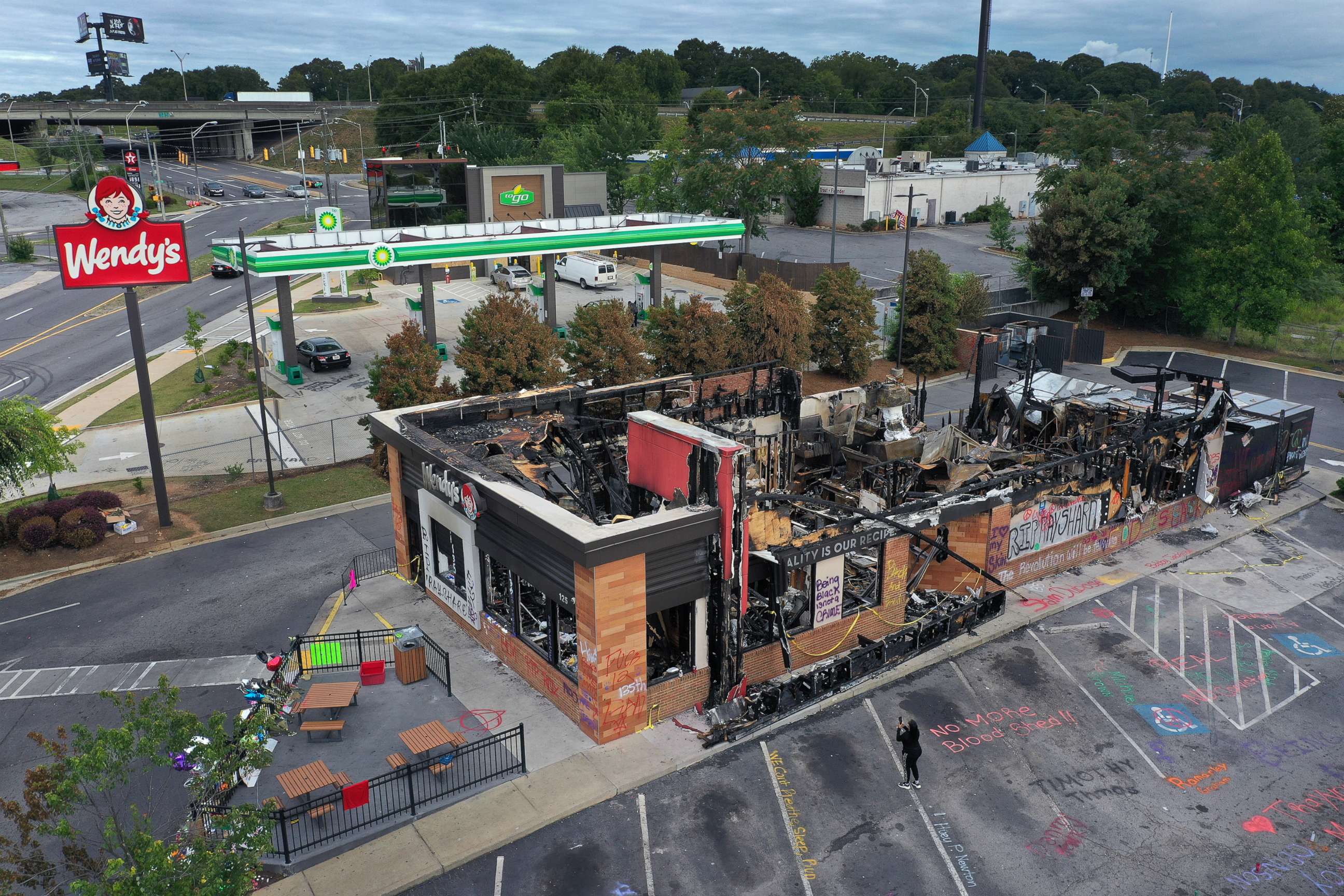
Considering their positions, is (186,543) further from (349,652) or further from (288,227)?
(288,227)

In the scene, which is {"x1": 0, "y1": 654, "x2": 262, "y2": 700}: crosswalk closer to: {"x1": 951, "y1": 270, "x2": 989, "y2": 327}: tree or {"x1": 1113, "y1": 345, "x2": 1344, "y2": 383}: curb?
{"x1": 951, "y1": 270, "x2": 989, "y2": 327}: tree

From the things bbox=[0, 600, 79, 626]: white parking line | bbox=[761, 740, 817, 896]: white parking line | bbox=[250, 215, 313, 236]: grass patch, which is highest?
bbox=[250, 215, 313, 236]: grass patch

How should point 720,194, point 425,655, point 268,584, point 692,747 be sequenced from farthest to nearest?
point 720,194 → point 268,584 → point 425,655 → point 692,747

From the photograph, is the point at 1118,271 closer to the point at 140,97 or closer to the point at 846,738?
the point at 846,738

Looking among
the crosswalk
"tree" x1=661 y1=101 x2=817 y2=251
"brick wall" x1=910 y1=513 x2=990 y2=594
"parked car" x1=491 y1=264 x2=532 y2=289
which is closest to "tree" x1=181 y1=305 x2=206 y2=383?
"parked car" x1=491 y1=264 x2=532 y2=289

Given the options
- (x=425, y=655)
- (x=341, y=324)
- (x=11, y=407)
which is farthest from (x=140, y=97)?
(x=425, y=655)

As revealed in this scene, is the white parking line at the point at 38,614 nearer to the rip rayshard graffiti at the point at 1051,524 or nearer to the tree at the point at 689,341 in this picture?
the tree at the point at 689,341

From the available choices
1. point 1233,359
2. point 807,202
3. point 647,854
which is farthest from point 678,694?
point 807,202
